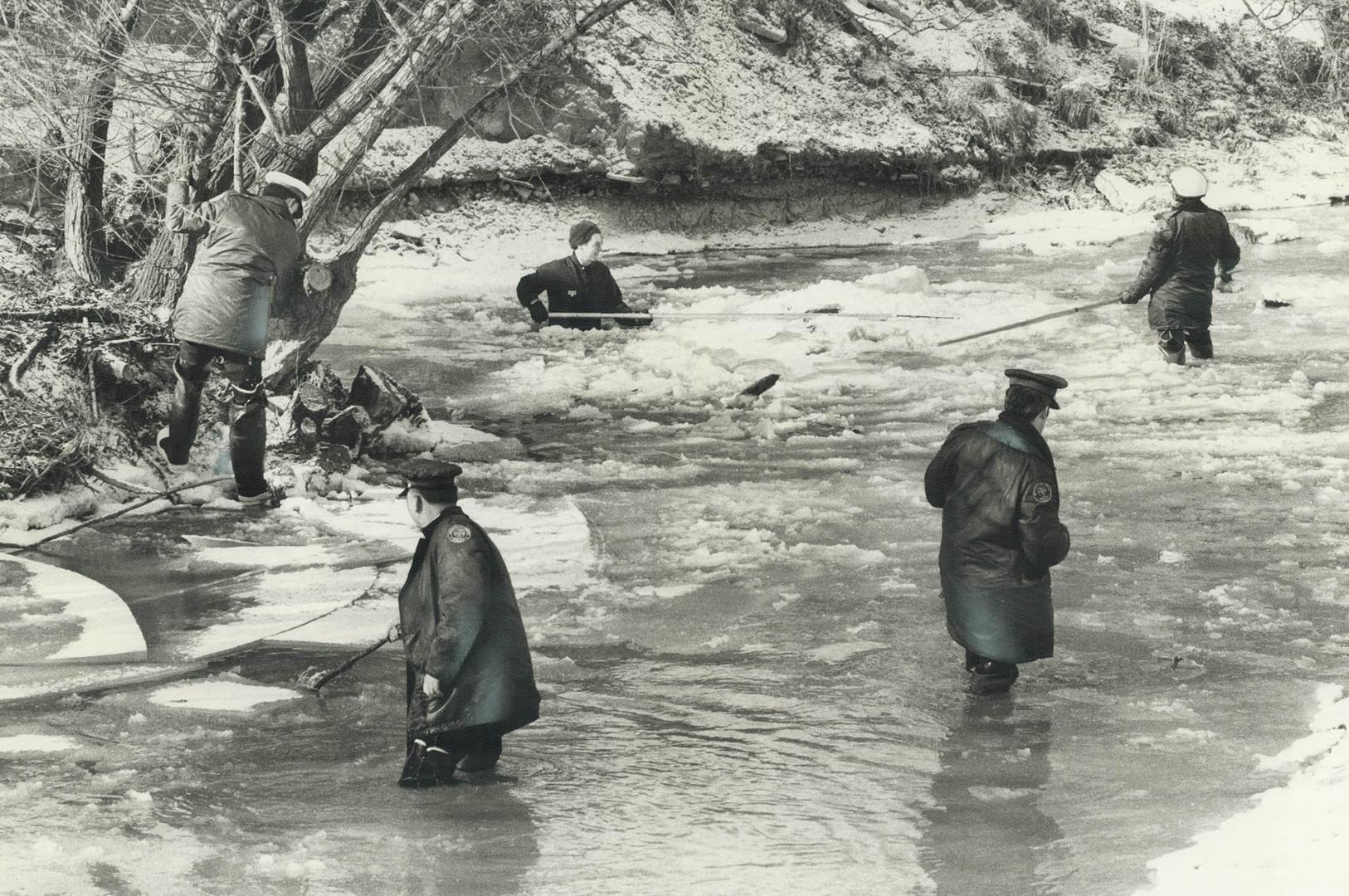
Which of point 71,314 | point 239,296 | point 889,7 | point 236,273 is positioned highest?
point 889,7

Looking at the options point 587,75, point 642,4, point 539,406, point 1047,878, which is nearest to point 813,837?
point 1047,878

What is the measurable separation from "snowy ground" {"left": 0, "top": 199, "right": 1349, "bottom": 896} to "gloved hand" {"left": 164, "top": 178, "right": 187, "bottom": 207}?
8.28ft

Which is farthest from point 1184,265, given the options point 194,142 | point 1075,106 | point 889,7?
point 889,7

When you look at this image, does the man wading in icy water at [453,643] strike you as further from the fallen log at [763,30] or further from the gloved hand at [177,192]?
the fallen log at [763,30]

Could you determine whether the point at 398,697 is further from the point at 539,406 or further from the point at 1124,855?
the point at 539,406

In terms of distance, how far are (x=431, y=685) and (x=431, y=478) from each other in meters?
0.69

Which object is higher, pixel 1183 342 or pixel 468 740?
pixel 1183 342

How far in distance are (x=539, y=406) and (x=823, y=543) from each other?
4.17 m

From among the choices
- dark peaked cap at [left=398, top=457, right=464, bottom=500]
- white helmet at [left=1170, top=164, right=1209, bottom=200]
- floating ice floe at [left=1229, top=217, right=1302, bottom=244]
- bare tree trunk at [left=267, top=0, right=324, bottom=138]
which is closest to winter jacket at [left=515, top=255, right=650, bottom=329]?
bare tree trunk at [left=267, top=0, right=324, bottom=138]

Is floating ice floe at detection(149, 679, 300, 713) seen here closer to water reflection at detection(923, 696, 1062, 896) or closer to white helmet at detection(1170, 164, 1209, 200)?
water reflection at detection(923, 696, 1062, 896)

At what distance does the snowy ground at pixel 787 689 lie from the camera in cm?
471

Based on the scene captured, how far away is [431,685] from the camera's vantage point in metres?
5.14

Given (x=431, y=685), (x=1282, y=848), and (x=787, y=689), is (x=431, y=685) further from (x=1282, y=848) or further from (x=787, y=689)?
(x=1282, y=848)

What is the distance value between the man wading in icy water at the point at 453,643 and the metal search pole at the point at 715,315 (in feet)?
26.2
